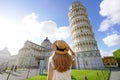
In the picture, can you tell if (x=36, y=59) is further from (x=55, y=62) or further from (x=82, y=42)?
(x=55, y=62)

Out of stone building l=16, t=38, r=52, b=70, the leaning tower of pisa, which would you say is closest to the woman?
the leaning tower of pisa

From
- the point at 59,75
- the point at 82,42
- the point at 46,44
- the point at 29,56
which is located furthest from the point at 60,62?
the point at 46,44

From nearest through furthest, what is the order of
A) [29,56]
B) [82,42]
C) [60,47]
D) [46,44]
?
[60,47], [82,42], [29,56], [46,44]

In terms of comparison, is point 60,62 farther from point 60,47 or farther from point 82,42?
point 82,42

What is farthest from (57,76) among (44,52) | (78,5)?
(44,52)

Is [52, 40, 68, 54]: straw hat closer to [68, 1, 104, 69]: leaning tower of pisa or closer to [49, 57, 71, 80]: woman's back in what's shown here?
[49, 57, 71, 80]: woman's back

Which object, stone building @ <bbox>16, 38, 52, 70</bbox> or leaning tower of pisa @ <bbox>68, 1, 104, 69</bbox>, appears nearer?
leaning tower of pisa @ <bbox>68, 1, 104, 69</bbox>

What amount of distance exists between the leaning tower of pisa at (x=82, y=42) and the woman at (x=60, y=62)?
3780 cm

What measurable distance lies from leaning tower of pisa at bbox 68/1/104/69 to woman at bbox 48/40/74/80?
124ft

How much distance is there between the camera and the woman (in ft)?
7.73

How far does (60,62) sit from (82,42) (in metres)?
40.6

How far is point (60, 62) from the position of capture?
7.84 ft

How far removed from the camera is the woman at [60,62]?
2.36m

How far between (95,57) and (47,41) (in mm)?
49289
